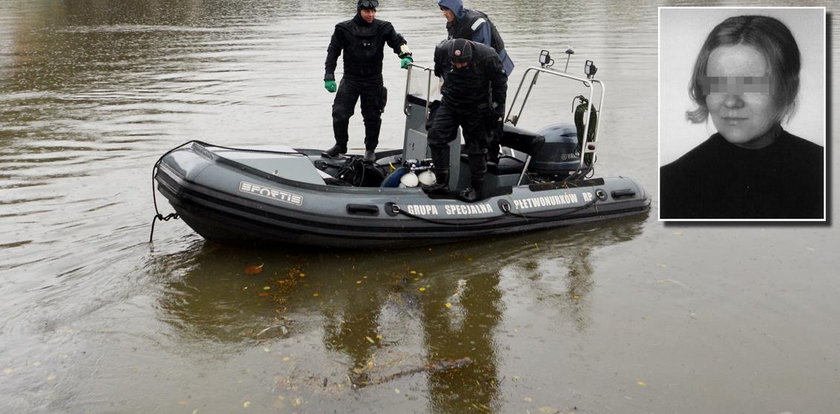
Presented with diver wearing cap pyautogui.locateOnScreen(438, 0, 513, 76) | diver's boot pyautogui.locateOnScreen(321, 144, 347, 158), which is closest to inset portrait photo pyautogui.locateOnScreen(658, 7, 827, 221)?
diver wearing cap pyautogui.locateOnScreen(438, 0, 513, 76)

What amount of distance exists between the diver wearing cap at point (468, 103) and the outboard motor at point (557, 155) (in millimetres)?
801

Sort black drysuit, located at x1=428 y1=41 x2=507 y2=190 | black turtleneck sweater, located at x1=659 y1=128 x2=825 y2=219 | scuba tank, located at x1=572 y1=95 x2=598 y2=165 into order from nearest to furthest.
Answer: black turtleneck sweater, located at x1=659 y1=128 x2=825 y2=219, black drysuit, located at x1=428 y1=41 x2=507 y2=190, scuba tank, located at x1=572 y1=95 x2=598 y2=165

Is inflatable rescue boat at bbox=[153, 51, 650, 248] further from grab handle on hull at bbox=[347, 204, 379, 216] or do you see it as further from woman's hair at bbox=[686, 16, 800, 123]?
woman's hair at bbox=[686, 16, 800, 123]

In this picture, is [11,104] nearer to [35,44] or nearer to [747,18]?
[35,44]

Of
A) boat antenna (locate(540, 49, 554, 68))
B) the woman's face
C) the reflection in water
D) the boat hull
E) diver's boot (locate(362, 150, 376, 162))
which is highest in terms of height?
boat antenna (locate(540, 49, 554, 68))

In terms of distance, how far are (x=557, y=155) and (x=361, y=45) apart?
76.6 inches

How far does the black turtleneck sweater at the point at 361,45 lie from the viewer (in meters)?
7.31

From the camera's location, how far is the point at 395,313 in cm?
564

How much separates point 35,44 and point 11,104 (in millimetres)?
7194

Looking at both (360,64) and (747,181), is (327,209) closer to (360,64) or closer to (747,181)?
(360,64)

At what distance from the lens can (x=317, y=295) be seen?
5.88 metres

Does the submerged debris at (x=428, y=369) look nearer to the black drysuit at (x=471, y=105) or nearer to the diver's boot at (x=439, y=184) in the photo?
the diver's boot at (x=439, y=184)

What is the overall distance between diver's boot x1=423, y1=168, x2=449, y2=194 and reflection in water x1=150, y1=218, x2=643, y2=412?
18.1 inches

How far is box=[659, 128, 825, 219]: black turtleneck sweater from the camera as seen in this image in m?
4.41
